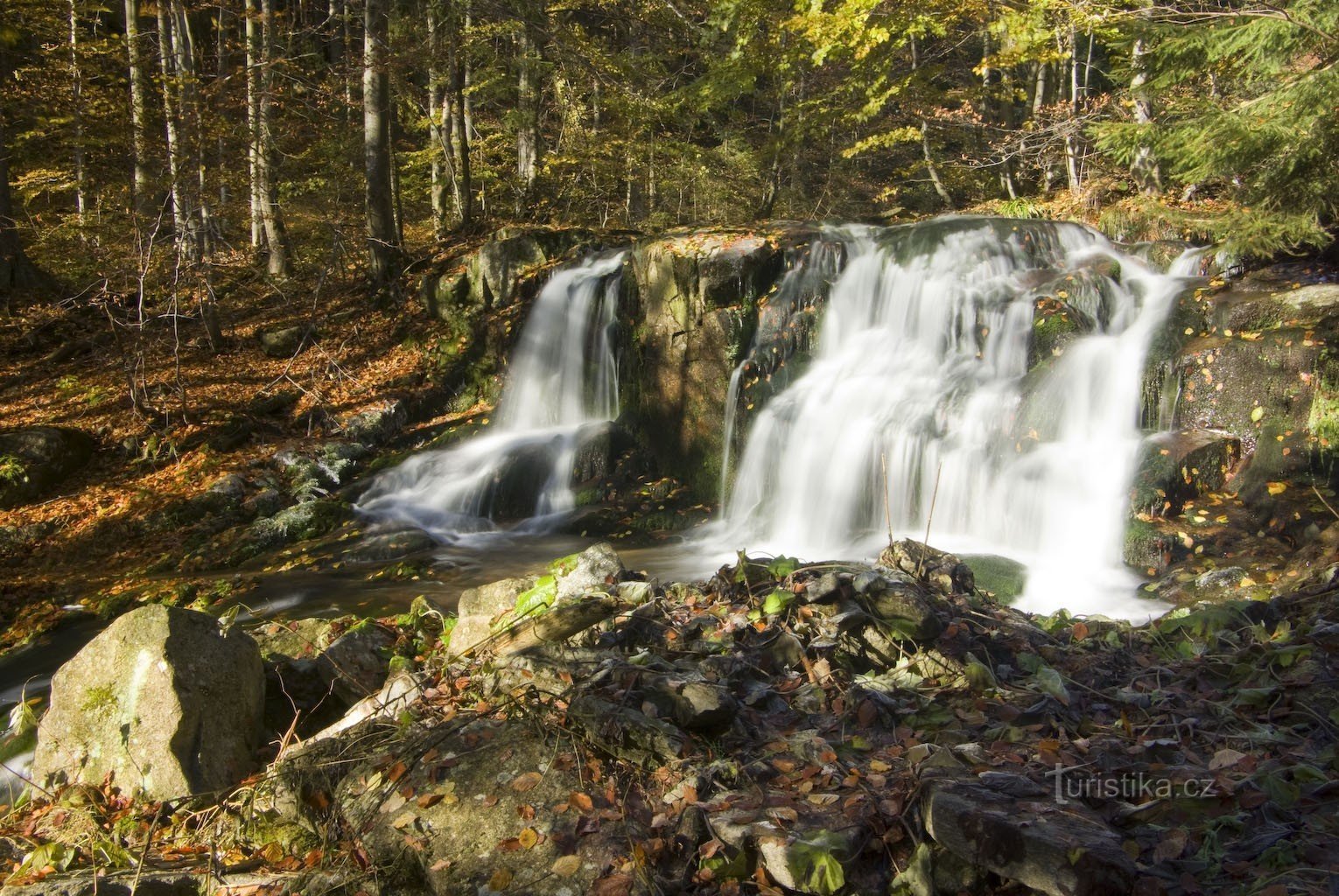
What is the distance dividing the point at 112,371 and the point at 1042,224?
14170mm

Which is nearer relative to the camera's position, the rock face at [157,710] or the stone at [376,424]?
the rock face at [157,710]

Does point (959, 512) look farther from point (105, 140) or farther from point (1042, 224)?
point (105, 140)

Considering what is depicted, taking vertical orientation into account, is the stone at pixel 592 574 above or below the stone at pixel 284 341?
below

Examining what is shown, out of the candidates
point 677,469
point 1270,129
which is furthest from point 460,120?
point 1270,129

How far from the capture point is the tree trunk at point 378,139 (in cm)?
1277

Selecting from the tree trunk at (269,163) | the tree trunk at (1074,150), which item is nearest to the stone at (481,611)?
the tree trunk at (269,163)

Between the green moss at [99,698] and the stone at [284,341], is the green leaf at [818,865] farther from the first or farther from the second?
the stone at [284,341]

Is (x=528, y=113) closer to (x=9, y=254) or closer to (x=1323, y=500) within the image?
(x=9, y=254)

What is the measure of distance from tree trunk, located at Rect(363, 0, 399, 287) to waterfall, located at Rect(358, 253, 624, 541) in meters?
3.45

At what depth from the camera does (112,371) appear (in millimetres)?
12711

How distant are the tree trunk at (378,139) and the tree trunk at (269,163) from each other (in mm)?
1450

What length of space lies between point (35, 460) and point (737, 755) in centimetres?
1117

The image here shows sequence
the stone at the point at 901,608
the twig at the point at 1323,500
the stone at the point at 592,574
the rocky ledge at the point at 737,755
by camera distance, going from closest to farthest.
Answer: the rocky ledge at the point at 737,755 < the stone at the point at 901,608 < the stone at the point at 592,574 < the twig at the point at 1323,500

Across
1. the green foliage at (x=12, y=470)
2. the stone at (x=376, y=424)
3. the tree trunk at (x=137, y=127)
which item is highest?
the tree trunk at (x=137, y=127)
